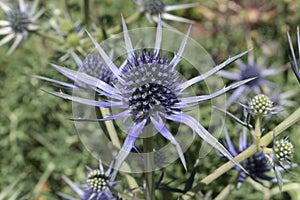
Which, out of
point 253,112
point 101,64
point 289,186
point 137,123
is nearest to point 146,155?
point 137,123

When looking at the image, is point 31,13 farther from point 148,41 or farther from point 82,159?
point 82,159

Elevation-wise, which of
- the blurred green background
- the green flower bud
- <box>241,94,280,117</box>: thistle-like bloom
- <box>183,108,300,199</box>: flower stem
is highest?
the blurred green background

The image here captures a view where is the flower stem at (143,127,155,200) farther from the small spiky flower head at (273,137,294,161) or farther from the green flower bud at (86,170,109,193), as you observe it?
the small spiky flower head at (273,137,294,161)

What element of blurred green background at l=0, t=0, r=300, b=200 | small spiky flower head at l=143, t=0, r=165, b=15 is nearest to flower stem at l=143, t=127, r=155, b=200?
blurred green background at l=0, t=0, r=300, b=200

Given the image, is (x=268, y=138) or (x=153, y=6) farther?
(x=153, y=6)

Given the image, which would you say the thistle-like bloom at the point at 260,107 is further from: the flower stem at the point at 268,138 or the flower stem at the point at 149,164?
the flower stem at the point at 149,164

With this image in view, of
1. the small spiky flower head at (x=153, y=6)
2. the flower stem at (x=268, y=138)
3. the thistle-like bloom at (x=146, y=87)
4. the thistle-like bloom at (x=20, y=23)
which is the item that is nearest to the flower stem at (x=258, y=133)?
the flower stem at (x=268, y=138)

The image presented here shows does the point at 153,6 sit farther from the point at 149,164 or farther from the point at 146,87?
the point at 149,164

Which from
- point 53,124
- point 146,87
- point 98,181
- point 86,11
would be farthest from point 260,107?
point 53,124
